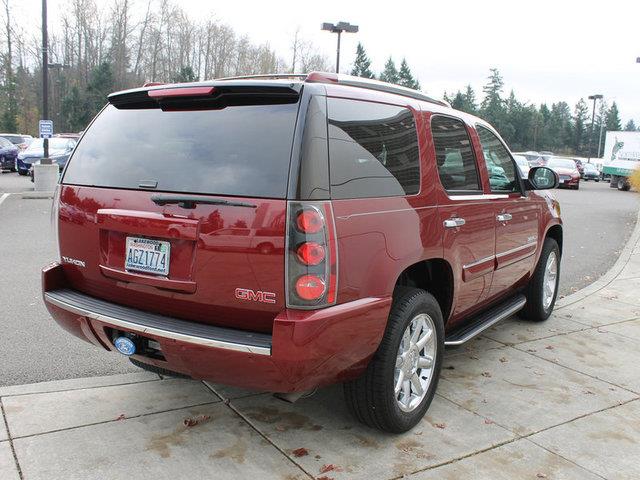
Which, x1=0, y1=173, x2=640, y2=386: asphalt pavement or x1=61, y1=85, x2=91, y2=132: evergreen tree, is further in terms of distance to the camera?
x1=61, y1=85, x2=91, y2=132: evergreen tree

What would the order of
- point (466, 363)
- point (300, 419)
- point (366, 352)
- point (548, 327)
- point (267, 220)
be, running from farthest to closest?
→ 1. point (548, 327)
2. point (466, 363)
3. point (300, 419)
4. point (366, 352)
5. point (267, 220)

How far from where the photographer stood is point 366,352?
3.00 metres

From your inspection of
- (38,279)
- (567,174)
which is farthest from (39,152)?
(567,174)

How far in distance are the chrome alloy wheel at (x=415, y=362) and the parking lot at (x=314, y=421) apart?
0.69 ft

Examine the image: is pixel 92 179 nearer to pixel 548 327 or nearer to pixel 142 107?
pixel 142 107

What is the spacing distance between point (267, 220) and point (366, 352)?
87 centimetres

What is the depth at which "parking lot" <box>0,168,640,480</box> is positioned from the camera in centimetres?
306

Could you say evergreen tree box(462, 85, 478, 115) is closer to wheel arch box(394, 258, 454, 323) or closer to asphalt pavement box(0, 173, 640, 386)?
asphalt pavement box(0, 173, 640, 386)

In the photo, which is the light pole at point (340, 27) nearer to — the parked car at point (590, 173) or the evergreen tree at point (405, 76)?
the parked car at point (590, 173)

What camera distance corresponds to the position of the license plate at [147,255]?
292cm

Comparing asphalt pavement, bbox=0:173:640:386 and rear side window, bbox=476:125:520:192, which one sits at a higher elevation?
rear side window, bbox=476:125:520:192

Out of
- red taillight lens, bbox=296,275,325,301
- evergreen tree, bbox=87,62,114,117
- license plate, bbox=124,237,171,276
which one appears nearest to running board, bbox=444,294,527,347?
red taillight lens, bbox=296,275,325,301

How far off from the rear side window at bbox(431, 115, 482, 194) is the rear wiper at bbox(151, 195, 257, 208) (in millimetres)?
1517

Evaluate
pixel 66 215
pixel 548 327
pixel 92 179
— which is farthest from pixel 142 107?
pixel 548 327
